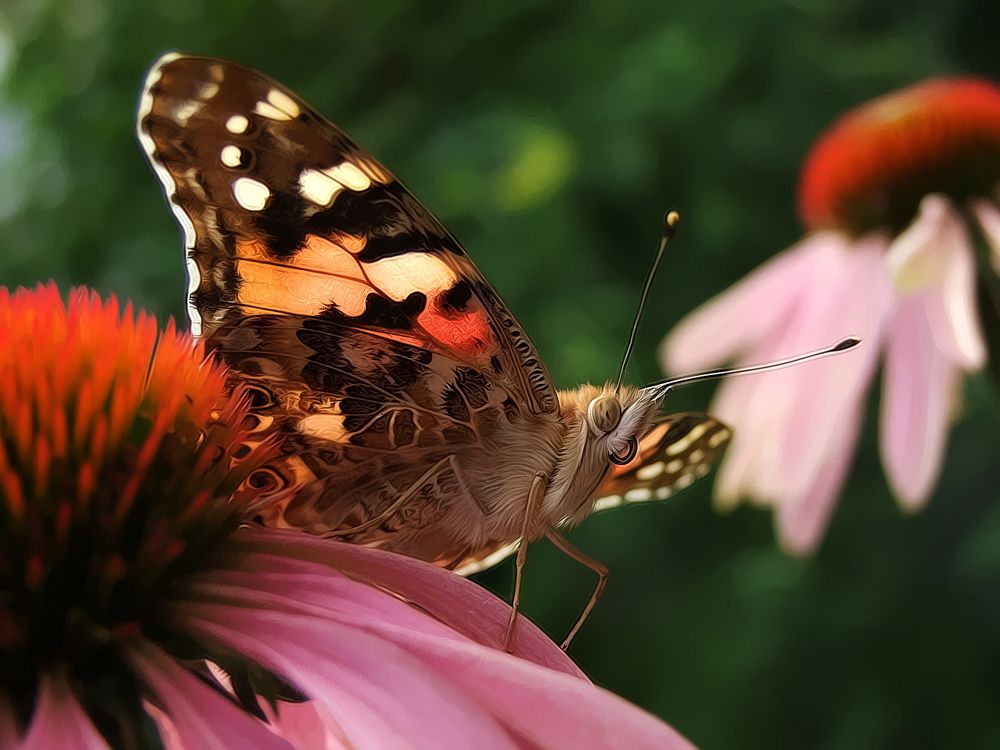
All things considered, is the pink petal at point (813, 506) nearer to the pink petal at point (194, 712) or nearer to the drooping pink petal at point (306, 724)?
the drooping pink petal at point (306, 724)

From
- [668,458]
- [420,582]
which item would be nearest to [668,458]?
[668,458]

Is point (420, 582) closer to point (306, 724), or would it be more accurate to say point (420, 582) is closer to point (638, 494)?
point (306, 724)

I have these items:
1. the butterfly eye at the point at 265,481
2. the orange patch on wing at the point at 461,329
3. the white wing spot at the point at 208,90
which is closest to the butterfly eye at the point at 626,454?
the orange patch on wing at the point at 461,329

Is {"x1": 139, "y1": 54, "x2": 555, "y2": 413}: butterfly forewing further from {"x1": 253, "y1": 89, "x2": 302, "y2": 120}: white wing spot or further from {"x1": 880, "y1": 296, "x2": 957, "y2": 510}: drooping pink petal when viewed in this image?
{"x1": 880, "y1": 296, "x2": 957, "y2": 510}: drooping pink petal

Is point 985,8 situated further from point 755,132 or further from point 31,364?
point 31,364

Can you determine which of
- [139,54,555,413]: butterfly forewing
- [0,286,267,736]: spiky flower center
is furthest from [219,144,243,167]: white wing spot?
[0,286,267,736]: spiky flower center

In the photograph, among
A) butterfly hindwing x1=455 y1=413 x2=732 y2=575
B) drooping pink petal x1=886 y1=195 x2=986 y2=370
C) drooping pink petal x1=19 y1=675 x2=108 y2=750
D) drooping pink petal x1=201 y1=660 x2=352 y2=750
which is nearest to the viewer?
drooping pink petal x1=19 y1=675 x2=108 y2=750
